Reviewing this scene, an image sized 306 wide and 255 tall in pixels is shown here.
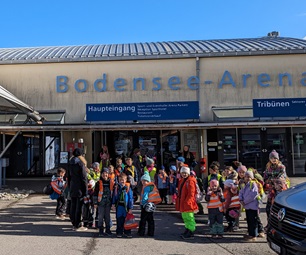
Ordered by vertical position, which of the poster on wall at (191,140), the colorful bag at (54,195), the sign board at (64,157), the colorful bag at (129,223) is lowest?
the colorful bag at (129,223)

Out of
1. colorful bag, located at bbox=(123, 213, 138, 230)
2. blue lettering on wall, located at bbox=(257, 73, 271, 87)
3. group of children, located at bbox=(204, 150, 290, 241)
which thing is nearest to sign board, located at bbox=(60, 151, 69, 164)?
colorful bag, located at bbox=(123, 213, 138, 230)

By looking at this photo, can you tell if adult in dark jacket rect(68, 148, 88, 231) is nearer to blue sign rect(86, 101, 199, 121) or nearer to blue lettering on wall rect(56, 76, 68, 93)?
blue sign rect(86, 101, 199, 121)

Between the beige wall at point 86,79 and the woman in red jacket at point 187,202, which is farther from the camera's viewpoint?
the beige wall at point 86,79

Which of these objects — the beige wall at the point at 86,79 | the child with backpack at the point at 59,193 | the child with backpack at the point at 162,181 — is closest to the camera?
the child with backpack at the point at 59,193

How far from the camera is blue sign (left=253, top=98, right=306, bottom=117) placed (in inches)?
537

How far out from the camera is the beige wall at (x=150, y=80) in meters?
15.4

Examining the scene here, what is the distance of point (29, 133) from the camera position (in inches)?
628

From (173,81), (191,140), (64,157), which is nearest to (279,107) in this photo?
(191,140)

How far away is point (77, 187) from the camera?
7.23 m

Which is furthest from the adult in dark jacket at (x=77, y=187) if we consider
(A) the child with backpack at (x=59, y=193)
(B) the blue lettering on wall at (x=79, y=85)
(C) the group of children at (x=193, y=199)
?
(B) the blue lettering on wall at (x=79, y=85)

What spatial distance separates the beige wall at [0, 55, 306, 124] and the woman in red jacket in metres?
8.80

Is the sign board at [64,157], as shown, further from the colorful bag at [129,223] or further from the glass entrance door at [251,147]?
the colorful bag at [129,223]

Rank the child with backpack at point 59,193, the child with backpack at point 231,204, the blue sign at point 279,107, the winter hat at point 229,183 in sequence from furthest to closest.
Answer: the blue sign at point 279,107 → the child with backpack at point 59,193 → the winter hat at point 229,183 → the child with backpack at point 231,204

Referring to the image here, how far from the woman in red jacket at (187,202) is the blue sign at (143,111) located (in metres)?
7.24
